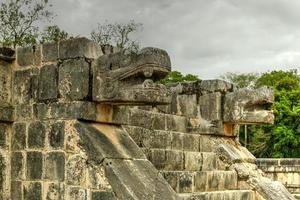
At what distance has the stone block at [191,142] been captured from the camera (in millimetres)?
8773

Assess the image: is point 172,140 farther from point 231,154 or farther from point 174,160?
point 231,154

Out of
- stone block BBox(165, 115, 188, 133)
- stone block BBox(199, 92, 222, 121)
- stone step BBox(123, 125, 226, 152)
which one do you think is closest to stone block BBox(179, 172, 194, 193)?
stone step BBox(123, 125, 226, 152)

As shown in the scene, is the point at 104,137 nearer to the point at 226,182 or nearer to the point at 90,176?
the point at 90,176

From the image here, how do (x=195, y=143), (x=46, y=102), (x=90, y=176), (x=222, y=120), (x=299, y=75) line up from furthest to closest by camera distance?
(x=299, y=75), (x=222, y=120), (x=195, y=143), (x=46, y=102), (x=90, y=176)

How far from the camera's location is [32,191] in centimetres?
659

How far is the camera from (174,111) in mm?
9297

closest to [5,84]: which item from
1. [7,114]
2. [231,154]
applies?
A: [7,114]

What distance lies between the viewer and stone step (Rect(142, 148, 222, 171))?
25.4 feet

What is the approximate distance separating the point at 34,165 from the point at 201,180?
2.73 metres

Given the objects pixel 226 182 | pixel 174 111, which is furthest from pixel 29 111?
pixel 226 182

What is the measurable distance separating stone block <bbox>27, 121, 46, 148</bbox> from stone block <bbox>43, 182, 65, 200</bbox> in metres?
0.46

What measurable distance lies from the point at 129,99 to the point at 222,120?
3.91 m

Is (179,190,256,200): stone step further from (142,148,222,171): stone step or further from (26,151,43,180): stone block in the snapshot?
(26,151,43,180): stone block

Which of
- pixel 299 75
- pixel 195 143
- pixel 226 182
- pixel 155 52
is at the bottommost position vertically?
pixel 226 182
